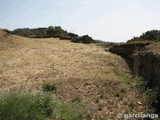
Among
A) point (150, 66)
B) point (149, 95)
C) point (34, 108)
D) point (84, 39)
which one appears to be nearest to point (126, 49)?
point (84, 39)

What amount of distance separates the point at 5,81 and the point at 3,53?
5.68 m

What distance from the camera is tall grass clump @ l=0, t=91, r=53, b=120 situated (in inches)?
289

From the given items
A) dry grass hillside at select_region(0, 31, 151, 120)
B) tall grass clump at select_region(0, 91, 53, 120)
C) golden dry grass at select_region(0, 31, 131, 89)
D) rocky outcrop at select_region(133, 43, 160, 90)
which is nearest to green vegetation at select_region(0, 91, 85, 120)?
tall grass clump at select_region(0, 91, 53, 120)

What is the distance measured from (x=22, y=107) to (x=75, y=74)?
20.2ft

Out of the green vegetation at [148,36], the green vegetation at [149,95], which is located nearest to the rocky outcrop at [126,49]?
the green vegetation at [148,36]

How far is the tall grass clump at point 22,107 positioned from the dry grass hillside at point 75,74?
136 cm

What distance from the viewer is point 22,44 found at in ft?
70.4

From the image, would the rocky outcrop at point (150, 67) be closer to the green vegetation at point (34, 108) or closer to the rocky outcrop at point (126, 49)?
the green vegetation at point (34, 108)

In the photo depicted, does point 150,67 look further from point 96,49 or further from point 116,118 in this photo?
point 96,49

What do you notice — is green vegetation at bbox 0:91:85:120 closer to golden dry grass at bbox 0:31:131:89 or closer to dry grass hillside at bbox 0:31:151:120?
dry grass hillside at bbox 0:31:151:120

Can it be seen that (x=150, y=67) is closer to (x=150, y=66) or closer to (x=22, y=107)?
(x=150, y=66)

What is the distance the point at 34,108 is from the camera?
789 centimetres

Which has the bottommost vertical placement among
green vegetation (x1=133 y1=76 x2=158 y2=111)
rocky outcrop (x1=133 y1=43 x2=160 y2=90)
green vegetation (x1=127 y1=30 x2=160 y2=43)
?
green vegetation (x1=133 y1=76 x2=158 y2=111)

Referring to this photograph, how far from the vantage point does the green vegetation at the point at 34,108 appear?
738cm
